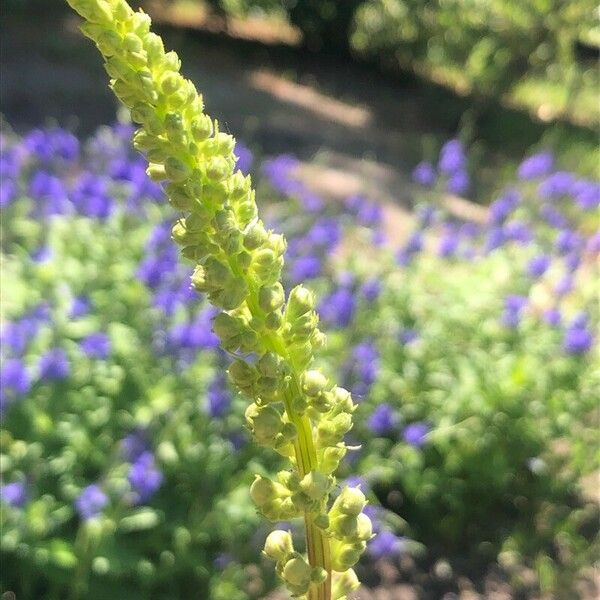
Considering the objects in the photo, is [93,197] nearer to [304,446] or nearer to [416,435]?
[416,435]

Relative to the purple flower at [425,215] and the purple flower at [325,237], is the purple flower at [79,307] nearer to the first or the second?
the purple flower at [325,237]

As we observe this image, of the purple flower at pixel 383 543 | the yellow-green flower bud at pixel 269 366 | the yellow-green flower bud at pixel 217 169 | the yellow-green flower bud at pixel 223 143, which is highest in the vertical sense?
the yellow-green flower bud at pixel 223 143

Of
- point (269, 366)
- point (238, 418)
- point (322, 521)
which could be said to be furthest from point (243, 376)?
point (238, 418)

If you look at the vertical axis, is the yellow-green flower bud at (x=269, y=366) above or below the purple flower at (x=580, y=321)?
above

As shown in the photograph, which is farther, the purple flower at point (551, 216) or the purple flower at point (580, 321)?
the purple flower at point (551, 216)

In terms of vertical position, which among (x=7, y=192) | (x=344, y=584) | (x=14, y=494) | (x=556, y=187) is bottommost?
(x=14, y=494)

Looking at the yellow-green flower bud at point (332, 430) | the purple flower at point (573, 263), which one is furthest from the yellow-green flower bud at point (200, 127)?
the purple flower at point (573, 263)

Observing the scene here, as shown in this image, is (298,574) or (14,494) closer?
(298,574)

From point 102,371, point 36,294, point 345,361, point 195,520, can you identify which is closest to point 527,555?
point 345,361
